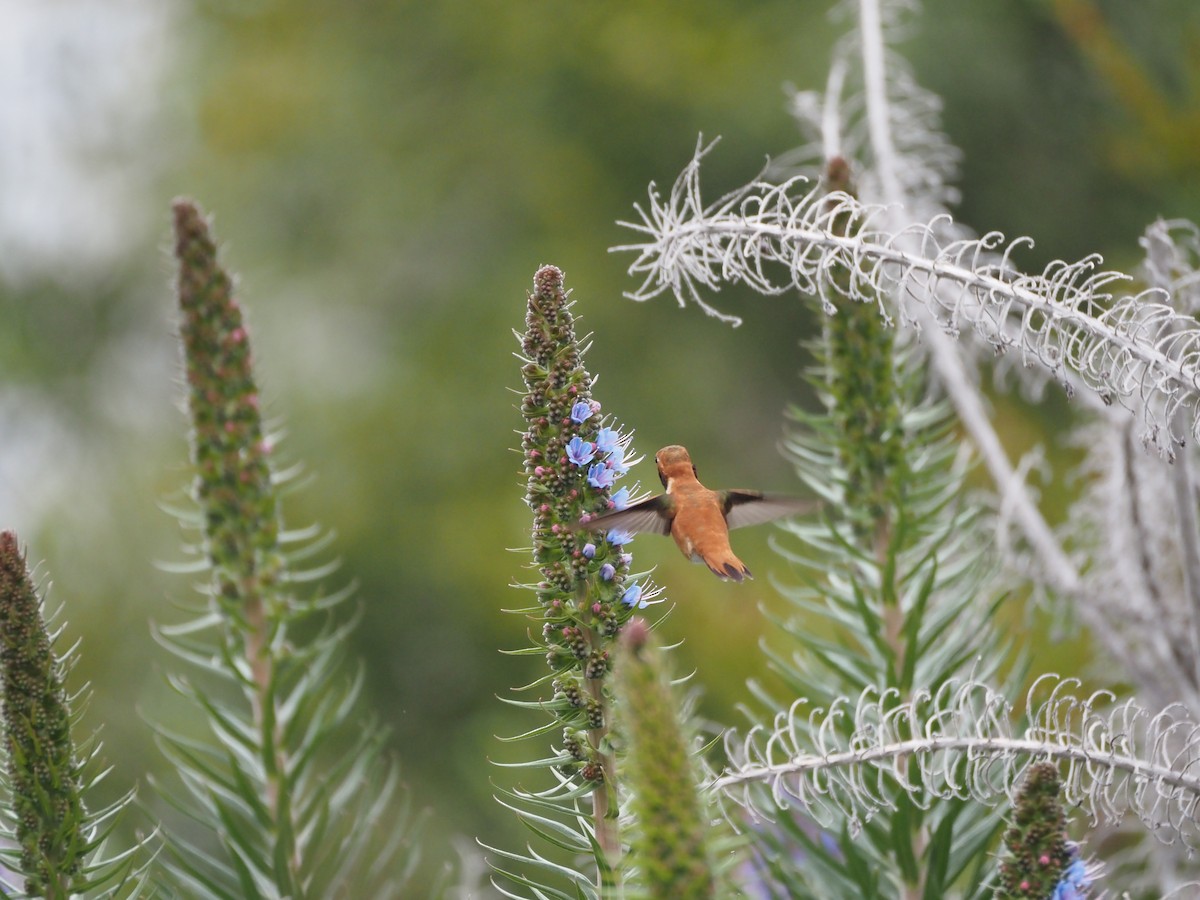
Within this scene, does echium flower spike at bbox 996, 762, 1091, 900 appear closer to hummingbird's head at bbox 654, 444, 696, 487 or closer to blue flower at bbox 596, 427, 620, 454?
blue flower at bbox 596, 427, 620, 454

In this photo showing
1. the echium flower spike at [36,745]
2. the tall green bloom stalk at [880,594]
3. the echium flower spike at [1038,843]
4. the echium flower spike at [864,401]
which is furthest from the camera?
the echium flower spike at [864,401]

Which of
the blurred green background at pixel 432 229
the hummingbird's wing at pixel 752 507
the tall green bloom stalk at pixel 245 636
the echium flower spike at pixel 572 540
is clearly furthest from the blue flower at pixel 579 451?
the blurred green background at pixel 432 229

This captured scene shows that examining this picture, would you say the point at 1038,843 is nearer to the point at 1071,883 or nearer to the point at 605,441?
the point at 1071,883

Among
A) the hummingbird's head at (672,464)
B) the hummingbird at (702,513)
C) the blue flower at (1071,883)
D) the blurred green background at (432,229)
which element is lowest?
the blue flower at (1071,883)

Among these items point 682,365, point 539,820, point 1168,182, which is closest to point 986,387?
point 1168,182

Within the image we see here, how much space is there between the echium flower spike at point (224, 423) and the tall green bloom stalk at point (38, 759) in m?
0.23

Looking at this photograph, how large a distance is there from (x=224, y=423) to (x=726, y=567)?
36.8 inches

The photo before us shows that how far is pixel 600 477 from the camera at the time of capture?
4.20ft

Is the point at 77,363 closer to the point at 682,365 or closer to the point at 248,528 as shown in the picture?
the point at 682,365

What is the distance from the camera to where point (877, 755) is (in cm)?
117

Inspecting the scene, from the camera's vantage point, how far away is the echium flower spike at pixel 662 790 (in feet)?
2.68

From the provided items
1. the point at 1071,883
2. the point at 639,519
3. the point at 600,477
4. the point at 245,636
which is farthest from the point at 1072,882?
the point at 245,636

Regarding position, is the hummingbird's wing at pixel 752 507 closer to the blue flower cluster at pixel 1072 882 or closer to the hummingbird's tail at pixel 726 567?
the hummingbird's tail at pixel 726 567

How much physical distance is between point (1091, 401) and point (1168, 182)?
318 cm
